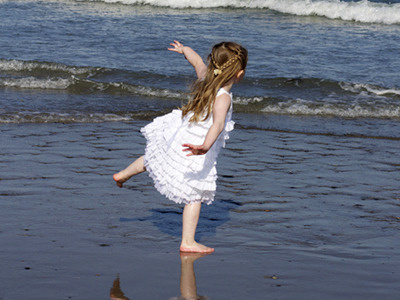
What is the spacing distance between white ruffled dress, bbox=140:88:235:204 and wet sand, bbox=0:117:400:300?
15.2 inches

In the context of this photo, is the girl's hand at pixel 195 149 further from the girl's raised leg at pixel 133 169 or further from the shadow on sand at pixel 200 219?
the shadow on sand at pixel 200 219

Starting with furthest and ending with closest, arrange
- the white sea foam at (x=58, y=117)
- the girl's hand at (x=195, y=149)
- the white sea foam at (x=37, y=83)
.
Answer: the white sea foam at (x=37, y=83) < the white sea foam at (x=58, y=117) < the girl's hand at (x=195, y=149)

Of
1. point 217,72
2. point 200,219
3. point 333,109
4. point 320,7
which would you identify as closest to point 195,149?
point 217,72

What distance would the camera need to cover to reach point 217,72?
167 inches

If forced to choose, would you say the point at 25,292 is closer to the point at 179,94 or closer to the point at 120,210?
the point at 120,210

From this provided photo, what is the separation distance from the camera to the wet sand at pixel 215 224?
3631 millimetres

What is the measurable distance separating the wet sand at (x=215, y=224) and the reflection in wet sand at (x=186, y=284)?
0.7 inches

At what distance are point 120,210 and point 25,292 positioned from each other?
5.77 ft

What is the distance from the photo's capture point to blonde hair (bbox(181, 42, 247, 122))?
423 cm

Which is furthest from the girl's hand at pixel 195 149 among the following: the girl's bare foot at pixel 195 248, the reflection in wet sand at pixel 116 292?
the reflection in wet sand at pixel 116 292

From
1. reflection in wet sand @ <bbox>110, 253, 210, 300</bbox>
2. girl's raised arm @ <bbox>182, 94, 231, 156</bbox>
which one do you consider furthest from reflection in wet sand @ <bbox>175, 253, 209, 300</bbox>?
girl's raised arm @ <bbox>182, 94, 231, 156</bbox>

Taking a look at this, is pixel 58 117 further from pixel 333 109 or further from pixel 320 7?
pixel 320 7

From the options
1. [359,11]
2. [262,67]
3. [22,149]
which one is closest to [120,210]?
[22,149]

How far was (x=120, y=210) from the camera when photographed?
16.7 feet
